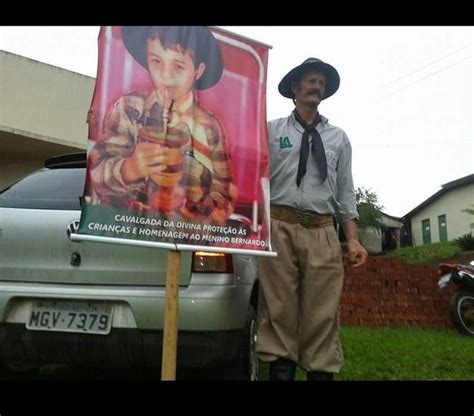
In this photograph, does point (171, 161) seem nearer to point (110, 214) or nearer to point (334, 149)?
point (110, 214)

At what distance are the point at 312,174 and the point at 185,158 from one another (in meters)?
0.82

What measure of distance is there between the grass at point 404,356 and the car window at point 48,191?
5.52 ft

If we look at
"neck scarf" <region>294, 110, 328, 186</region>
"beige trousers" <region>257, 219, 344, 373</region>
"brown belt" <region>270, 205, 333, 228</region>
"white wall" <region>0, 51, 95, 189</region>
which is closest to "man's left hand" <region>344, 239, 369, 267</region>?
"beige trousers" <region>257, 219, 344, 373</region>

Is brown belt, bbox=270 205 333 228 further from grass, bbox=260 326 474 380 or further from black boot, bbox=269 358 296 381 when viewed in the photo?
grass, bbox=260 326 474 380

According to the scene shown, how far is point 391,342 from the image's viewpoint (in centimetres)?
498

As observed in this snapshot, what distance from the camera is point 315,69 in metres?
2.74

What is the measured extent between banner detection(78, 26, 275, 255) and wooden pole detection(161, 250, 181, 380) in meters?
0.09

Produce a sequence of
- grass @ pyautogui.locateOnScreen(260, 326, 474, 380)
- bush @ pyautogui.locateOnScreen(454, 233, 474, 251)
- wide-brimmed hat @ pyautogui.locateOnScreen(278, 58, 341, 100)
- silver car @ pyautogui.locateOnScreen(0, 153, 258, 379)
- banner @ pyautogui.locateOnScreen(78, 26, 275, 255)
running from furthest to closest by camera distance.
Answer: bush @ pyautogui.locateOnScreen(454, 233, 474, 251)
grass @ pyautogui.locateOnScreen(260, 326, 474, 380)
wide-brimmed hat @ pyautogui.locateOnScreen(278, 58, 341, 100)
silver car @ pyautogui.locateOnScreen(0, 153, 258, 379)
banner @ pyautogui.locateOnScreen(78, 26, 275, 255)

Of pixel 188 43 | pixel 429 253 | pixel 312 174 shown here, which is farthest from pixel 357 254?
pixel 429 253

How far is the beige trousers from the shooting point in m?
2.48

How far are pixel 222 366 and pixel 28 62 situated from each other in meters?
12.6

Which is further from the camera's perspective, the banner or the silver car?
the silver car

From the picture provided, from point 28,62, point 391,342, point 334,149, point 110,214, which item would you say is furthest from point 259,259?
point 28,62

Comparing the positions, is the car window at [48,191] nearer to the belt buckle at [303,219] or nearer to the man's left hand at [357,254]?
the belt buckle at [303,219]
